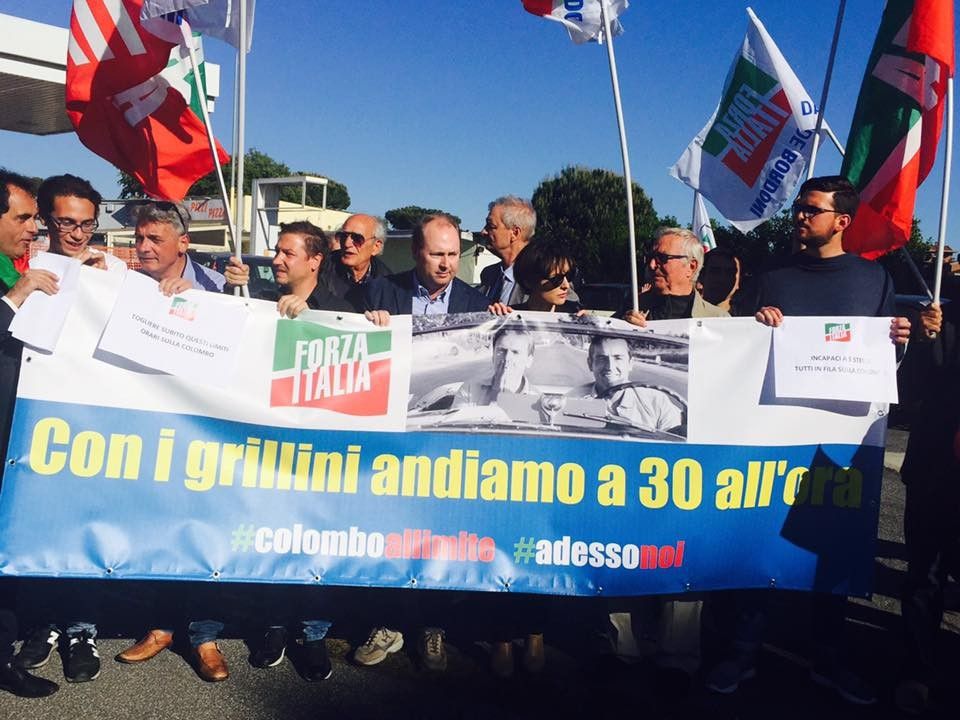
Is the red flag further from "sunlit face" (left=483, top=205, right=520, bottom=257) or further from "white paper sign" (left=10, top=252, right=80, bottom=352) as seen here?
"sunlit face" (left=483, top=205, right=520, bottom=257)

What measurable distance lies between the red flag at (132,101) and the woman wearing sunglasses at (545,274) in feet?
5.75

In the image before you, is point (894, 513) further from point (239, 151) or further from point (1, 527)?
point (1, 527)

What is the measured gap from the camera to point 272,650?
12.4ft

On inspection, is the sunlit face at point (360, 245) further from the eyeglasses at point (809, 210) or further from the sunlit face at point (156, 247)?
the eyeglasses at point (809, 210)

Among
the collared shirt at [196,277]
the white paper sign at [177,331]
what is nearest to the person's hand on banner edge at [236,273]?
the white paper sign at [177,331]

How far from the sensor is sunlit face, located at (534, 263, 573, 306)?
391 cm

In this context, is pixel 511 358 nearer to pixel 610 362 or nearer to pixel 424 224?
pixel 610 362

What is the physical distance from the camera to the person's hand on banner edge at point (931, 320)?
11.9ft

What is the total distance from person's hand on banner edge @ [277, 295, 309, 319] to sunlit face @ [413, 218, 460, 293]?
0.69 meters

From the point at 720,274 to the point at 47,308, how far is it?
3267mm

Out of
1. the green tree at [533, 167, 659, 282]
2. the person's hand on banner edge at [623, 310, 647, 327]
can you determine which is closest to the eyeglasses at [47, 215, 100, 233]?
the person's hand on banner edge at [623, 310, 647, 327]

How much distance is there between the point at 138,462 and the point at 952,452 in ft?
10.9

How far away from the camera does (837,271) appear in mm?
3729

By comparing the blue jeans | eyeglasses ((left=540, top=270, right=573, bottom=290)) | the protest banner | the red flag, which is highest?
the red flag
